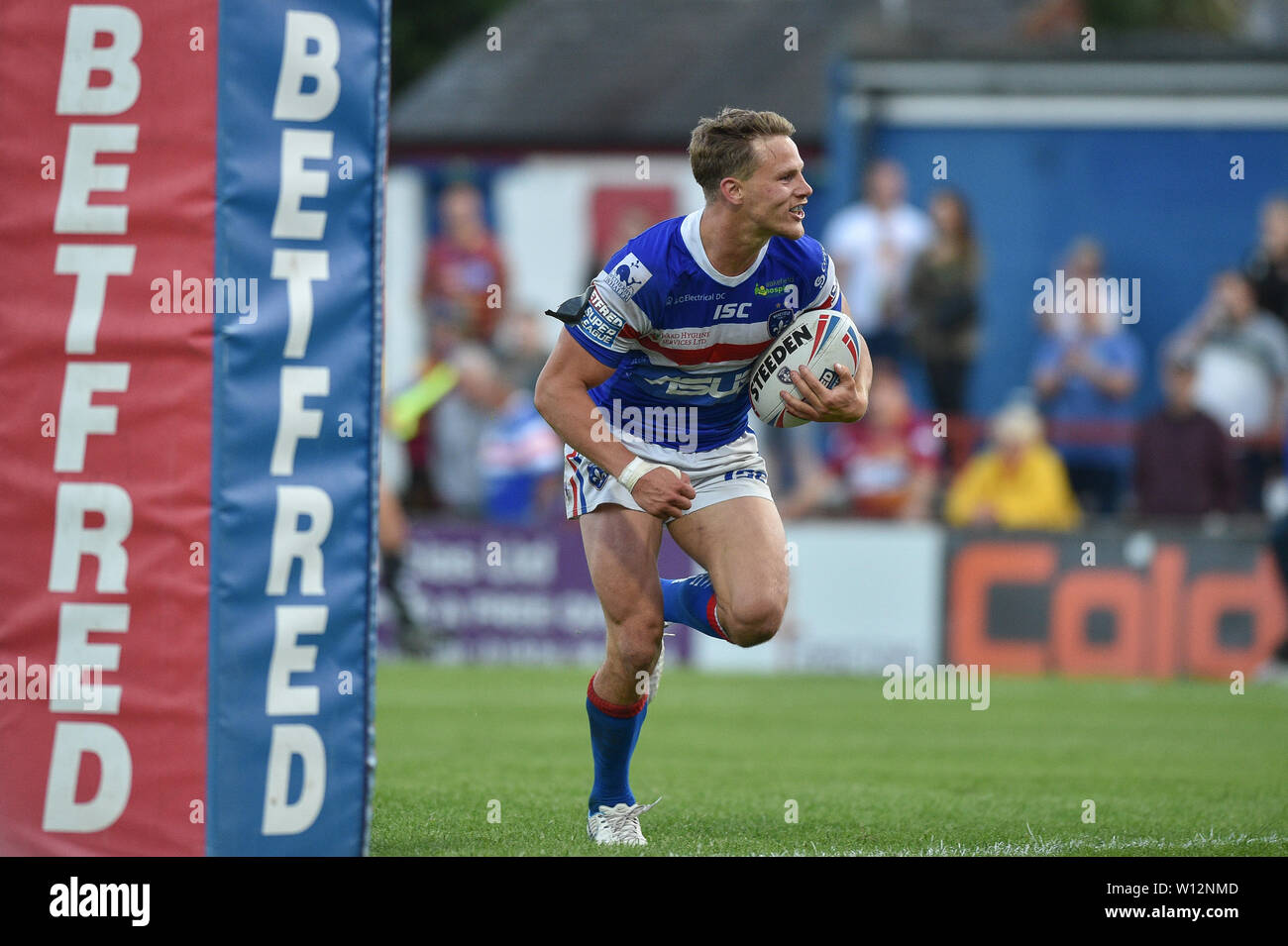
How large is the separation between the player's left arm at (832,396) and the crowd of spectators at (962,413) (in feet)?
26.6

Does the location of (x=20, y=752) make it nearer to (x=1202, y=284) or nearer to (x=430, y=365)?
(x=430, y=365)

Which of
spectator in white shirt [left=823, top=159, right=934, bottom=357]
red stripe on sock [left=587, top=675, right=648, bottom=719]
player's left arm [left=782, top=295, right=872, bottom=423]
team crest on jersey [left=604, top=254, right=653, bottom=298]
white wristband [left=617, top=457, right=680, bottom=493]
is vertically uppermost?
spectator in white shirt [left=823, top=159, right=934, bottom=357]

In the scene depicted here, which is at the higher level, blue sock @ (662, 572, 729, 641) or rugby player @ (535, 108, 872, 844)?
rugby player @ (535, 108, 872, 844)

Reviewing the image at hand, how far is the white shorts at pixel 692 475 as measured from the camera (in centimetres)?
725

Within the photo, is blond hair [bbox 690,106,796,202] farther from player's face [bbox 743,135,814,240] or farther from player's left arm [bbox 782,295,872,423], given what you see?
player's left arm [bbox 782,295,872,423]

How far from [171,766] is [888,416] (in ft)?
35.8

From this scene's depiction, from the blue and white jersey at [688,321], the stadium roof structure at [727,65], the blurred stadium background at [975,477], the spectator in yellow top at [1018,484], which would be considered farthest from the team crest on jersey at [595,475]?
the stadium roof structure at [727,65]

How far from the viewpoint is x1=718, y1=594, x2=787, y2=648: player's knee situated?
696 centimetres

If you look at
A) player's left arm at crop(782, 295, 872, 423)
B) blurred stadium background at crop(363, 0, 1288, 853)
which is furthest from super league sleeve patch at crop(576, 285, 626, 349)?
blurred stadium background at crop(363, 0, 1288, 853)

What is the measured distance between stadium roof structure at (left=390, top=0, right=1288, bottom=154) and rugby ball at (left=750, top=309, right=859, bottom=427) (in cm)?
1182

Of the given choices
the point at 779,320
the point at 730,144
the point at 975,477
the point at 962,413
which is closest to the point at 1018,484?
→ the point at 975,477

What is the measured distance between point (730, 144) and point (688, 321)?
656 millimetres

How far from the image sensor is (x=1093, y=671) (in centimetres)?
1452
